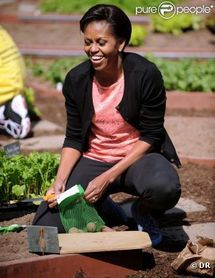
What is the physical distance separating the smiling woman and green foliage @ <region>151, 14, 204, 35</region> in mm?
6885

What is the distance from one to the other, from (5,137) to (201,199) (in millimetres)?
2634

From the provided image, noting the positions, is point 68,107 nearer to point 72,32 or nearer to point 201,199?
point 201,199

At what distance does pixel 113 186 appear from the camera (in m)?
4.59

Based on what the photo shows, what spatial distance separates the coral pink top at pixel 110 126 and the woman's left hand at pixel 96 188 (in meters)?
0.32

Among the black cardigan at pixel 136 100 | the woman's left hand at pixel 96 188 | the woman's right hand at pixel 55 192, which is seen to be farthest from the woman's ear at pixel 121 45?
the woman's right hand at pixel 55 192

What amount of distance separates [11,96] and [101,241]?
12.0 ft

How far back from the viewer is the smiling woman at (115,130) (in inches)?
172

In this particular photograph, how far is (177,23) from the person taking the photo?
1139 centimetres

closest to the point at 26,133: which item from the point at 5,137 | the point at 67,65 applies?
the point at 5,137

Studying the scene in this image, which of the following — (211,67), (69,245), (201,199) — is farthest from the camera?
(211,67)

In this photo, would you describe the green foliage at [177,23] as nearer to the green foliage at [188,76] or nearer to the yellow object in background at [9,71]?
the green foliage at [188,76]

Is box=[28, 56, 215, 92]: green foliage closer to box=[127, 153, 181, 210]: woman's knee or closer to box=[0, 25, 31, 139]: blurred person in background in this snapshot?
box=[0, 25, 31, 139]: blurred person in background

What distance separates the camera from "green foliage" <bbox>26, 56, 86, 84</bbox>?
9195 millimetres

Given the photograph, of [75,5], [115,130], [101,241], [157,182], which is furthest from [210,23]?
[101,241]
